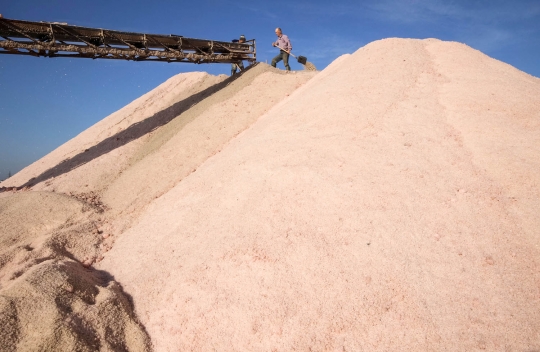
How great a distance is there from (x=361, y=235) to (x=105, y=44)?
8.61 meters

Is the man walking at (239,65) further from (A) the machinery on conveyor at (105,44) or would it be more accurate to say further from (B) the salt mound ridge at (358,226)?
(B) the salt mound ridge at (358,226)

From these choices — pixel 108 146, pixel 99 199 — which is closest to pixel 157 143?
pixel 108 146

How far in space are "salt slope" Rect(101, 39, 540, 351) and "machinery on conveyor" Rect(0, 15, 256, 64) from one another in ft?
17.0

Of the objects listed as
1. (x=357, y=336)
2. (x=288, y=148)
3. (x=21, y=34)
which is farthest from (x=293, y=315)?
(x=21, y=34)

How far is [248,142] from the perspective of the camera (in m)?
6.13

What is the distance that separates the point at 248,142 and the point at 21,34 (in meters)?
6.13

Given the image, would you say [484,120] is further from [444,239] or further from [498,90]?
[444,239]

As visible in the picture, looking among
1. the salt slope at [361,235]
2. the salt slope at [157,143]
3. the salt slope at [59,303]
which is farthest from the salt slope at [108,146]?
the salt slope at [361,235]

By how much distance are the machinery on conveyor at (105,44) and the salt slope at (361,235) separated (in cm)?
519

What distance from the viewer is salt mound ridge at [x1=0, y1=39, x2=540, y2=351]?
2754mm

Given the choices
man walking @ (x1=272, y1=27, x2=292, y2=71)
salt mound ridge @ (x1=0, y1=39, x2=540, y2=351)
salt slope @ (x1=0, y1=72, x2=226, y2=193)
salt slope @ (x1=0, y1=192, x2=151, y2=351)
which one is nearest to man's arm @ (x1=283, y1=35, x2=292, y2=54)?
man walking @ (x1=272, y1=27, x2=292, y2=71)

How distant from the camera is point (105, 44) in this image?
8.34 m

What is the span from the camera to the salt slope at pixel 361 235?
2.73m

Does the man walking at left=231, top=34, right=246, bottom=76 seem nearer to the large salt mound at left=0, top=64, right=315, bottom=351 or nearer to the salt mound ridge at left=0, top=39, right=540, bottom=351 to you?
the large salt mound at left=0, top=64, right=315, bottom=351
